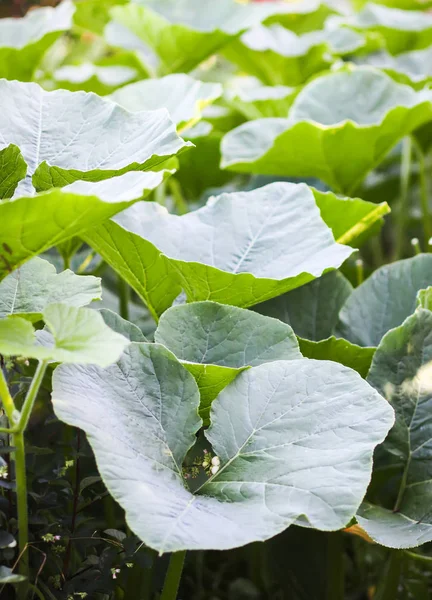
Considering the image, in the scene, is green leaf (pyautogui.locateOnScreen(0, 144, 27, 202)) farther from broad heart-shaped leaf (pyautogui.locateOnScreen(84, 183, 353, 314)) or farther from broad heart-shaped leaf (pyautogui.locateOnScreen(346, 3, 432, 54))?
broad heart-shaped leaf (pyautogui.locateOnScreen(346, 3, 432, 54))

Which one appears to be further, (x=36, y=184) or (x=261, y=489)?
(x=36, y=184)

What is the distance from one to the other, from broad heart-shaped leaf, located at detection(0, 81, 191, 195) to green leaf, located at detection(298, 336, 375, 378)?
0.29 metres

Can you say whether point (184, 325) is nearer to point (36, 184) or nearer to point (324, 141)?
point (36, 184)

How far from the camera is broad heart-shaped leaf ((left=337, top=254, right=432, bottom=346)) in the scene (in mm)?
957

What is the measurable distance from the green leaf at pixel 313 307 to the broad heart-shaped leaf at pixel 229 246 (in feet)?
0.39

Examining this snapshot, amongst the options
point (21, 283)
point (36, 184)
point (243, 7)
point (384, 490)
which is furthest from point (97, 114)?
point (243, 7)

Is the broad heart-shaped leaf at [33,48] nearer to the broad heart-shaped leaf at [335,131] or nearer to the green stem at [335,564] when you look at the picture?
the broad heart-shaped leaf at [335,131]

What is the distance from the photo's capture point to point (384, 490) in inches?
43.6

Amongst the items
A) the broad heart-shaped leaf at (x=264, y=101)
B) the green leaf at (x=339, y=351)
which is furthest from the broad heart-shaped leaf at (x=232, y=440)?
the broad heart-shaped leaf at (x=264, y=101)

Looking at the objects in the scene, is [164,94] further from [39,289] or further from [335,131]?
[39,289]

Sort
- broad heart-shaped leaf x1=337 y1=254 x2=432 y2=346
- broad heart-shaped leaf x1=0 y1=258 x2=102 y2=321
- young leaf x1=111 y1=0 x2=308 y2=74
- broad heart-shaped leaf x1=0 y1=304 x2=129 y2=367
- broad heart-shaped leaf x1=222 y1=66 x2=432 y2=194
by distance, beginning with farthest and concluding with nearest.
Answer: young leaf x1=111 y1=0 x2=308 y2=74 → broad heart-shaped leaf x1=222 y1=66 x2=432 y2=194 → broad heart-shaped leaf x1=337 y1=254 x2=432 y2=346 → broad heart-shaped leaf x1=0 y1=258 x2=102 y2=321 → broad heart-shaped leaf x1=0 y1=304 x2=129 y2=367

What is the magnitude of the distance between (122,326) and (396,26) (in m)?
1.37

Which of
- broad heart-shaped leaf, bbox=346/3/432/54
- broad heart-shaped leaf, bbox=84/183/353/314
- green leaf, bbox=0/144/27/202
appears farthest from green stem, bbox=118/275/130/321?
broad heart-shaped leaf, bbox=346/3/432/54

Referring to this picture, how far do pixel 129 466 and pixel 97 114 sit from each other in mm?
455
